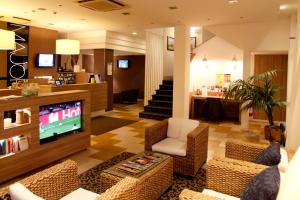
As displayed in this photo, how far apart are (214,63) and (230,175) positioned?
6.45 m

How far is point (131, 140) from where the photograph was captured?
5688 millimetres

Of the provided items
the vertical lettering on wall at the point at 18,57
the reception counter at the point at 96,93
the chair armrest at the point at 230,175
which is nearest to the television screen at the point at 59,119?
the reception counter at the point at 96,93

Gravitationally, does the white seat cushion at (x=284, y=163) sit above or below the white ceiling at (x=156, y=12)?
below

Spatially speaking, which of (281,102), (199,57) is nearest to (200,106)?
(199,57)

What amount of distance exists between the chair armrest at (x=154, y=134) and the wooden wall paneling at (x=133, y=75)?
864 centimetres

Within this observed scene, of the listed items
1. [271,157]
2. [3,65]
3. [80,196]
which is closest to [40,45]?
[3,65]

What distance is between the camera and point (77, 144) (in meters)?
4.67

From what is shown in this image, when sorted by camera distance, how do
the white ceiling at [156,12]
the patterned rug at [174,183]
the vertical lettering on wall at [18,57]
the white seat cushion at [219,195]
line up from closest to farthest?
the white seat cushion at [219,195]
the patterned rug at [174,183]
the white ceiling at [156,12]
the vertical lettering on wall at [18,57]

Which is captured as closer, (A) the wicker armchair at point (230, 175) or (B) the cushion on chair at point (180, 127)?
(A) the wicker armchair at point (230, 175)

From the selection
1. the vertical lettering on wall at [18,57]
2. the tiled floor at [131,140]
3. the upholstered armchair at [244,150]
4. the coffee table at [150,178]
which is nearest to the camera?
the coffee table at [150,178]

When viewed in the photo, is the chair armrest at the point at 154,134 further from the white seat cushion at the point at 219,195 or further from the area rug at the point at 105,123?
the area rug at the point at 105,123

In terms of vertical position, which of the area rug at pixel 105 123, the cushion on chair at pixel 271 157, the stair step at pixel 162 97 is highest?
the stair step at pixel 162 97

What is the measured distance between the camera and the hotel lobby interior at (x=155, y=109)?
248cm

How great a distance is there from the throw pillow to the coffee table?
108 centimetres
